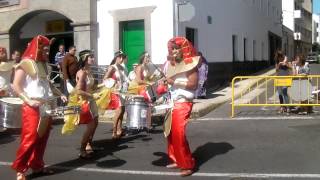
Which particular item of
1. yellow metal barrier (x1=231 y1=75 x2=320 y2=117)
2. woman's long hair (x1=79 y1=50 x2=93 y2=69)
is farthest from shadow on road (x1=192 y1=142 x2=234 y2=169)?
yellow metal barrier (x1=231 y1=75 x2=320 y2=117)

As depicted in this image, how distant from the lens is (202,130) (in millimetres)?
11703

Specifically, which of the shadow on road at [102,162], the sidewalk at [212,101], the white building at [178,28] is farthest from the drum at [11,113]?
the white building at [178,28]

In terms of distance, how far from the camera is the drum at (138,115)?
835 cm

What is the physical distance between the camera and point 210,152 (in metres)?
9.23

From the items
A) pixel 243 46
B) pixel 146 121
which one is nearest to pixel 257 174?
pixel 146 121

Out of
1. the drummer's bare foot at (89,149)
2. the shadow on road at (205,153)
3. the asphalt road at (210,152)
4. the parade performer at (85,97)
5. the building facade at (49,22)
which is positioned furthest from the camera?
the building facade at (49,22)

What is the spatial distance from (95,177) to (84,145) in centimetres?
122

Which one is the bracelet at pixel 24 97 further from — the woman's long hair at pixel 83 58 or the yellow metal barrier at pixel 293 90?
the yellow metal barrier at pixel 293 90

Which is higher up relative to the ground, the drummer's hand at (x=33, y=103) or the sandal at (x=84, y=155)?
the drummer's hand at (x=33, y=103)

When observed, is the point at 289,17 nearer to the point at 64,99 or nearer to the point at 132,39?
the point at 132,39

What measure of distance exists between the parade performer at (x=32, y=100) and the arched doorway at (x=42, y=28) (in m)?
13.0

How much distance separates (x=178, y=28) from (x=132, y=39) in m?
1.77

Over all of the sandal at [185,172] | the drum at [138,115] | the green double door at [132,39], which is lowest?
the sandal at [185,172]

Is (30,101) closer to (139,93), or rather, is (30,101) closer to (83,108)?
(83,108)
